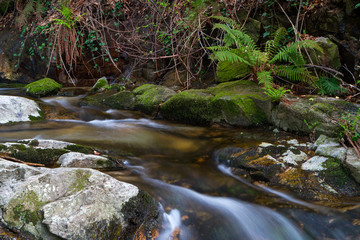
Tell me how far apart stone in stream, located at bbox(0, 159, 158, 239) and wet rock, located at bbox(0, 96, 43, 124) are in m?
3.03

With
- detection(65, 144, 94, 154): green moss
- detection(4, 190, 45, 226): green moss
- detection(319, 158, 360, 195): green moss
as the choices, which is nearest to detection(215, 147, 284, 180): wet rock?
detection(319, 158, 360, 195): green moss

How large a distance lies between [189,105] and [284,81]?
6.57 feet

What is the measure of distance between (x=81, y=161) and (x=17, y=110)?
3019mm

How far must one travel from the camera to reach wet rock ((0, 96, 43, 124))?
15.1 feet

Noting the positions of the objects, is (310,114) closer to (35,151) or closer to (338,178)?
(338,178)

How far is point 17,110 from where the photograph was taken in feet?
15.7

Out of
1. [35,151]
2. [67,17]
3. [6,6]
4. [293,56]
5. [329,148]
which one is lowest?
[329,148]

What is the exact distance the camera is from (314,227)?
2.06 metres

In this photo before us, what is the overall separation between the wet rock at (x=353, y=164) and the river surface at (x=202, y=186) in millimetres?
319

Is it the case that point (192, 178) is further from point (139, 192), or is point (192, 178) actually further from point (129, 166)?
point (139, 192)

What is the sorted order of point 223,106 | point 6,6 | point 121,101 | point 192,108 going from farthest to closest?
point 6,6
point 121,101
point 192,108
point 223,106

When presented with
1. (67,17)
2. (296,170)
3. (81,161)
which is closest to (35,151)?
(81,161)

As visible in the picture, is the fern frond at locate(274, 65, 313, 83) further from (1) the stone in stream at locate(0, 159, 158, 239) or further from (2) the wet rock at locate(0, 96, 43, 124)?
(2) the wet rock at locate(0, 96, 43, 124)

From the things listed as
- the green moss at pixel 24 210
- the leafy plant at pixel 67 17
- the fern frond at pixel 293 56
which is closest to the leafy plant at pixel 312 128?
the fern frond at pixel 293 56
